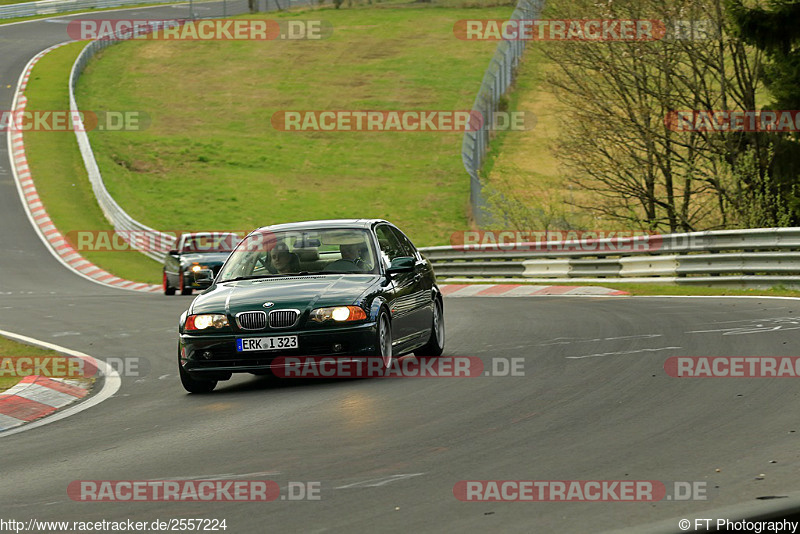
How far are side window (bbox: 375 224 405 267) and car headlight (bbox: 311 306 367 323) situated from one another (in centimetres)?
125

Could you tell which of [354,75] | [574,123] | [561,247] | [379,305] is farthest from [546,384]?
[354,75]

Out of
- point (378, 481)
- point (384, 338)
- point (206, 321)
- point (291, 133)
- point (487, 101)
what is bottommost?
point (378, 481)

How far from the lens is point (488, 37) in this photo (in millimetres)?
78562

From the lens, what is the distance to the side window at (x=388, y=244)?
12.2m

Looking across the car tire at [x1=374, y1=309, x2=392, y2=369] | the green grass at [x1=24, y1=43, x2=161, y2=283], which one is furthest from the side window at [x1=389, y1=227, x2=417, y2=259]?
the green grass at [x1=24, y1=43, x2=161, y2=283]

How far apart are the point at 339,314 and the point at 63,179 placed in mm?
41246

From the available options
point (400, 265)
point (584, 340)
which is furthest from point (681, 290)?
point (400, 265)

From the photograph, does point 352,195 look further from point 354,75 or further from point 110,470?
point 110,470

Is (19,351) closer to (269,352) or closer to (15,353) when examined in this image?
(15,353)

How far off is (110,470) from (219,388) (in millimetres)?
4340

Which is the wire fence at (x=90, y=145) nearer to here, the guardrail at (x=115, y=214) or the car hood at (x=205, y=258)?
the guardrail at (x=115, y=214)

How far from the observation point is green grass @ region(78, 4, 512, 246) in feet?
160

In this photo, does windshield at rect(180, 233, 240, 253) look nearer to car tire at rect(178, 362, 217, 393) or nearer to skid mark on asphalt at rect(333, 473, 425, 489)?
car tire at rect(178, 362, 217, 393)

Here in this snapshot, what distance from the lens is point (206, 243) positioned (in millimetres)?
29500
